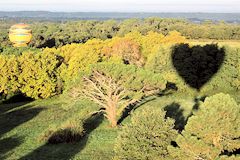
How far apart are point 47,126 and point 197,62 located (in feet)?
85.7

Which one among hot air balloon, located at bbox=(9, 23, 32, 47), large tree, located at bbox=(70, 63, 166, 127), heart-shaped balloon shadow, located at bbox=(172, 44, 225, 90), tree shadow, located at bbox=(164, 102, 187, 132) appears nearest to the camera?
large tree, located at bbox=(70, 63, 166, 127)

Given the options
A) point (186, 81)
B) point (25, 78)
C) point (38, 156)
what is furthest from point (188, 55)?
point (38, 156)

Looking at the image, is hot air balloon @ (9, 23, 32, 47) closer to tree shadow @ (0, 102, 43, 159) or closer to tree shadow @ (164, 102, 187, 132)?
tree shadow @ (0, 102, 43, 159)

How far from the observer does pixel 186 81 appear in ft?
190

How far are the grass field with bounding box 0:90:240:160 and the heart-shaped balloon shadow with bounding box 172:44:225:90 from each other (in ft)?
12.1

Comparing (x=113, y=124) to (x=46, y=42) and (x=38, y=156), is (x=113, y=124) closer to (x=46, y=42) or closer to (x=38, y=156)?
(x=38, y=156)

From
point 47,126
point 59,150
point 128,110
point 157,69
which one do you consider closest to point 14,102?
point 47,126

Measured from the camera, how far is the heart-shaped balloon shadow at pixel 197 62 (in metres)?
56.6

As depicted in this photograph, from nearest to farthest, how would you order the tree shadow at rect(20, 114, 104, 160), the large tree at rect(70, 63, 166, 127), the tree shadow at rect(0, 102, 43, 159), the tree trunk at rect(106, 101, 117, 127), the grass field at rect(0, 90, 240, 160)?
1. the tree shadow at rect(20, 114, 104, 160)
2. the grass field at rect(0, 90, 240, 160)
3. the large tree at rect(70, 63, 166, 127)
4. the tree shadow at rect(0, 102, 43, 159)
5. the tree trunk at rect(106, 101, 117, 127)

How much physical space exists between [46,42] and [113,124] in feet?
205

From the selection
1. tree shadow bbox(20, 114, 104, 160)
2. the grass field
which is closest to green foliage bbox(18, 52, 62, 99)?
the grass field

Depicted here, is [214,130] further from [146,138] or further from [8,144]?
[8,144]

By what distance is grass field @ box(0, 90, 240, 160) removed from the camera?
29.9 m

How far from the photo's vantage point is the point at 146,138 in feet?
63.5
